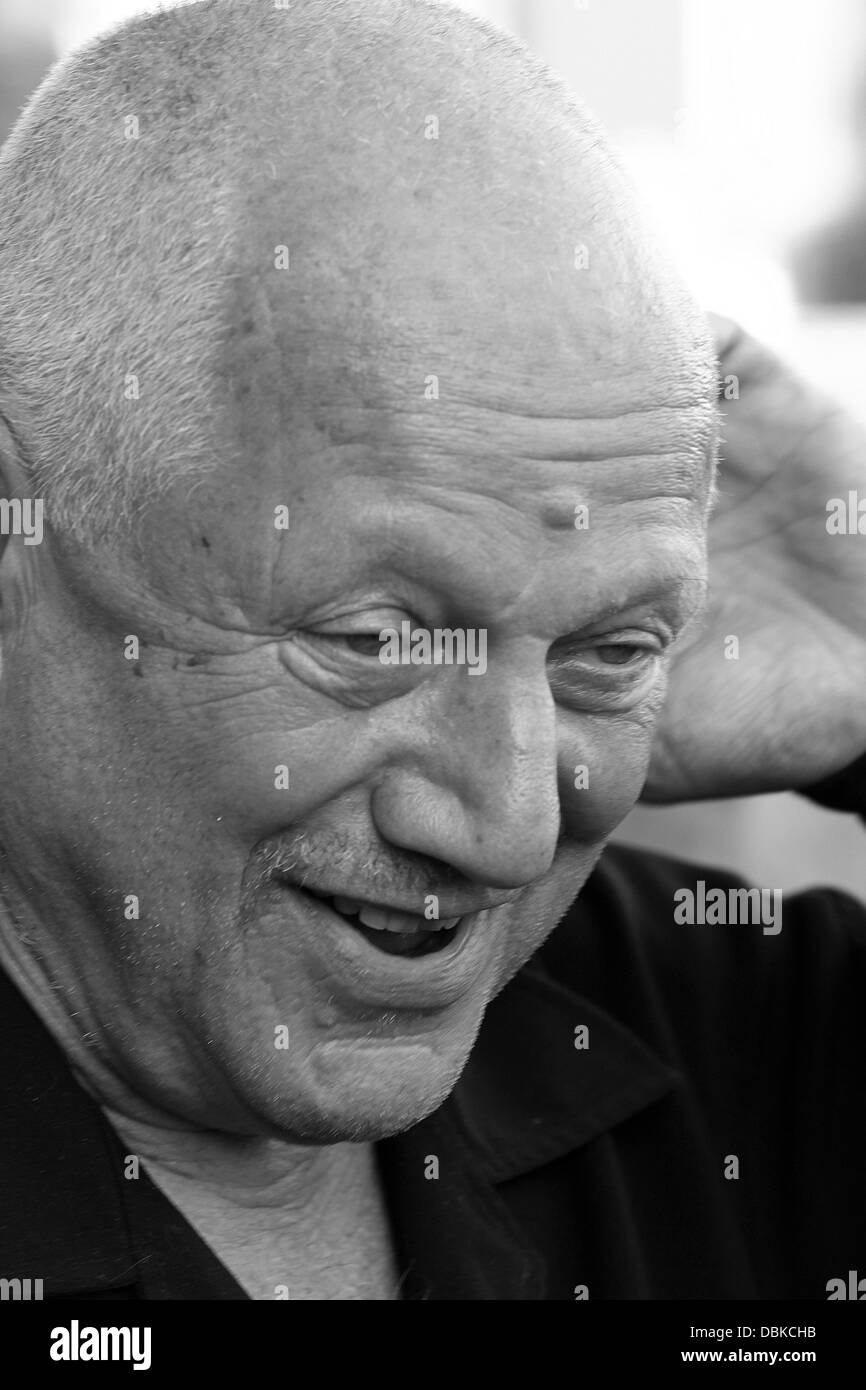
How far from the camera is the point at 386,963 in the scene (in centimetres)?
173

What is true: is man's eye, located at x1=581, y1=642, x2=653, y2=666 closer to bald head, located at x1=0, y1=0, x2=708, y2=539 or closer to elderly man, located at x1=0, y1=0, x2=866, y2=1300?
elderly man, located at x1=0, y1=0, x2=866, y2=1300

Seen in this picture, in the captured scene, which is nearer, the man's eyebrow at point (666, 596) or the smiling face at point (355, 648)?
the smiling face at point (355, 648)

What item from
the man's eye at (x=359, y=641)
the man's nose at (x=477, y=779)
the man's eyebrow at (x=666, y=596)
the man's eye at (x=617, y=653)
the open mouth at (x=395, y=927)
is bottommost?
the open mouth at (x=395, y=927)

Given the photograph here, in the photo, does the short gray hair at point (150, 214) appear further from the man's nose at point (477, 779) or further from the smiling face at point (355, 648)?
the man's nose at point (477, 779)

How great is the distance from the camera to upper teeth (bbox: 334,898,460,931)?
1.73m

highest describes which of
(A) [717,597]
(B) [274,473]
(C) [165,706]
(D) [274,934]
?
(A) [717,597]

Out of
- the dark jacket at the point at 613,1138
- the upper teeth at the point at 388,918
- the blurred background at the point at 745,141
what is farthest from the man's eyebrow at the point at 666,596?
the blurred background at the point at 745,141

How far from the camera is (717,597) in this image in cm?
262

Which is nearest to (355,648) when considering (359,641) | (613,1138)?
(359,641)

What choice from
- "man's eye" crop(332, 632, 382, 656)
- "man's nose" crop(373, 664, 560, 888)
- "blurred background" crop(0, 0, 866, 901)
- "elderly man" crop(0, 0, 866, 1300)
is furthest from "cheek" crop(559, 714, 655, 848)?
"blurred background" crop(0, 0, 866, 901)

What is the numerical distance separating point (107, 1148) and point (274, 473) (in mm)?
752

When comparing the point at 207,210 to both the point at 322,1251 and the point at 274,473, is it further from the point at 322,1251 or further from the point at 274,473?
the point at 322,1251

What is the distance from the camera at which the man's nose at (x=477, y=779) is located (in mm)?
1620
